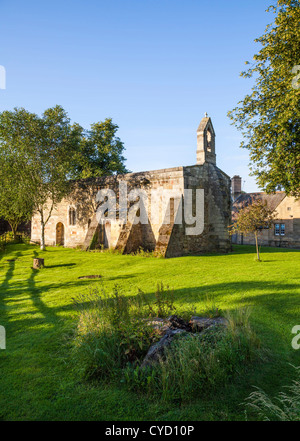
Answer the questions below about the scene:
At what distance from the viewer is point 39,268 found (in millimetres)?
16547

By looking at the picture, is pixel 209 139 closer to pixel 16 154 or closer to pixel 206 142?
pixel 206 142

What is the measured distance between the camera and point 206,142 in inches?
890

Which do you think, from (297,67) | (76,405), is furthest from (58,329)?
(297,67)

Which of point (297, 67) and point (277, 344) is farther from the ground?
point (297, 67)

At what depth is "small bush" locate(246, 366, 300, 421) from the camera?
3.77 m

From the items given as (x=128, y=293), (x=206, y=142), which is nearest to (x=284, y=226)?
(x=206, y=142)

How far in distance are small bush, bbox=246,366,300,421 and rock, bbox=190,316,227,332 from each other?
1954mm

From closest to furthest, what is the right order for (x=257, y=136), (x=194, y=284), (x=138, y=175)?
(x=194, y=284) → (x=257, y=136) → (x=138, y=175)

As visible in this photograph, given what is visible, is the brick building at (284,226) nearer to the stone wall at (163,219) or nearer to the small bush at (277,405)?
the stone wall at (163,219)

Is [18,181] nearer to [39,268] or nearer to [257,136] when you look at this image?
[39,268]

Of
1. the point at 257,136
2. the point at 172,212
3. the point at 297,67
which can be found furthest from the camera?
the point at 172,212

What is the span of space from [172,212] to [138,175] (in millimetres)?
4460

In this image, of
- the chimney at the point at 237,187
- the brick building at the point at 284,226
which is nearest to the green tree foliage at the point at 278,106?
the brick building at the point at 284,226
